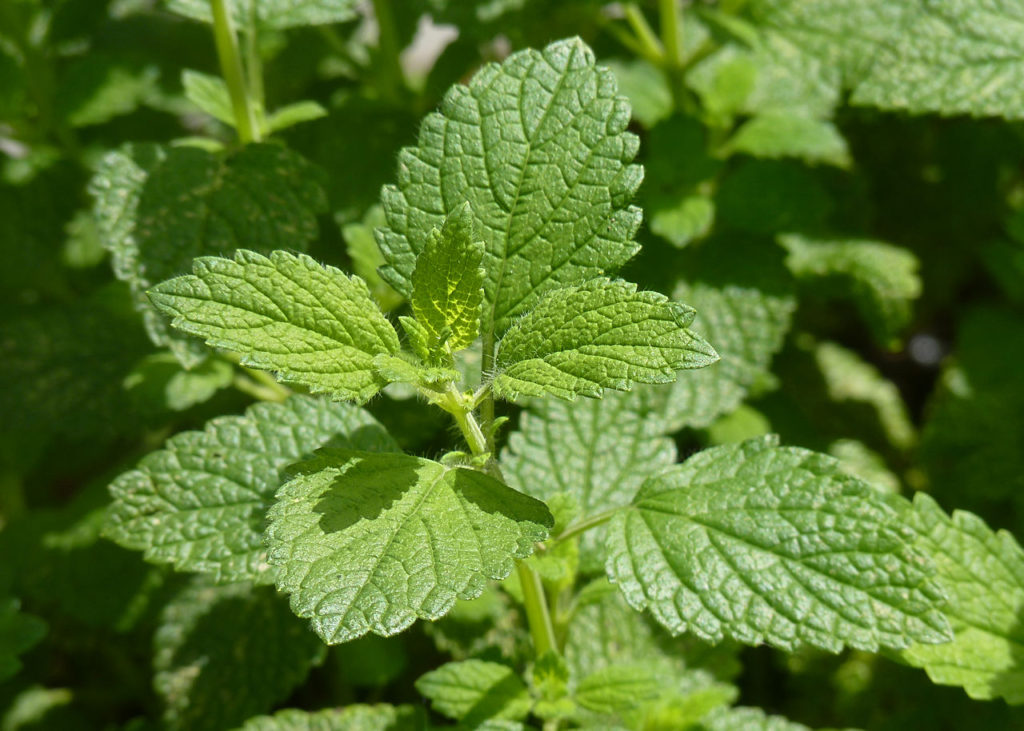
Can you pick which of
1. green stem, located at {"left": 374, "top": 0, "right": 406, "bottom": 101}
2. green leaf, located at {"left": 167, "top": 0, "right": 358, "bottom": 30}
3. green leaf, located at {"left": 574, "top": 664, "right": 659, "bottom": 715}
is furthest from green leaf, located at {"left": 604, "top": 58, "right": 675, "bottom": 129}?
green leaf, located at {"left": 574, "top": 664, "right": 659, "bottom": 715}

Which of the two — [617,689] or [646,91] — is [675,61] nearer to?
[646,91]

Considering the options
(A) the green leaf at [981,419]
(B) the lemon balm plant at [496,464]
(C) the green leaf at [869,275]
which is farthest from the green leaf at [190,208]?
(A) the green leaf at [981,419]

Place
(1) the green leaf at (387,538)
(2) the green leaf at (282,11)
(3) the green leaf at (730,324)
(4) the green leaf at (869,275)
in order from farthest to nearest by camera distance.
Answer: (4) the green leaf at (869,275)
(3) the green leaf at (730,324)
(2) the green leaf at (282,11)
(1) the green leaf at (387,538)

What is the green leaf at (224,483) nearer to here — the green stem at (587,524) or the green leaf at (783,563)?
the green stem at (587,524)

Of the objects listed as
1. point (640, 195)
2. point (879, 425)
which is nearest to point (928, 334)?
point (879, 425)

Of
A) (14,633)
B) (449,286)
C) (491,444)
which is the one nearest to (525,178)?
(449,286)

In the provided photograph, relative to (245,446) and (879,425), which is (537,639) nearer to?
(245,446)
